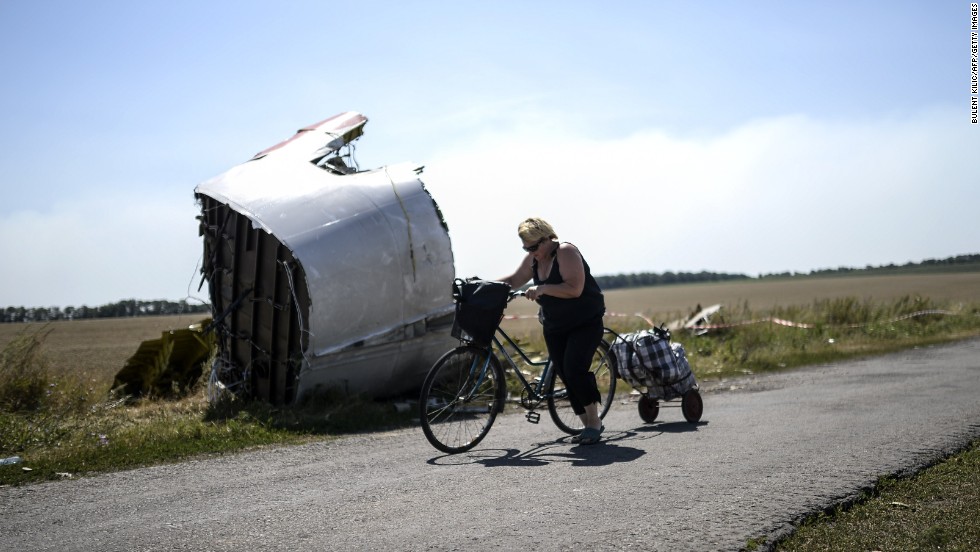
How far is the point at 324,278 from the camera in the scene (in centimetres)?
964

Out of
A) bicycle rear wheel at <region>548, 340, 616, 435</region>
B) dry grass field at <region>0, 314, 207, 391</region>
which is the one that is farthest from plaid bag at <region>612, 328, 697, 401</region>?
dry grass field at <region>0, 314, 207, 391</region>

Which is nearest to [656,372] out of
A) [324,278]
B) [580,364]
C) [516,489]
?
[580,364]

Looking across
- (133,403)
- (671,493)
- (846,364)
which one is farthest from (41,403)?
(846,364)

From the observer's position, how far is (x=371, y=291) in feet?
32.7

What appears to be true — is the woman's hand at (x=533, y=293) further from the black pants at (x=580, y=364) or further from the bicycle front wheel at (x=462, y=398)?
the bicycle front wheel at (x=462, y=398)

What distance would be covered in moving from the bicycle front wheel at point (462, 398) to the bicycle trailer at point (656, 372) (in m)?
1.57

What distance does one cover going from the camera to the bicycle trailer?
27.8 ft

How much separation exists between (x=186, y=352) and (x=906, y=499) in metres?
9.86

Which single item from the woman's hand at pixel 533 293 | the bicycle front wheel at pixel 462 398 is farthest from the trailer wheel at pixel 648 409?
the woman's hand at pixel 533 293

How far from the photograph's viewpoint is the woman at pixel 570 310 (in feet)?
23.8

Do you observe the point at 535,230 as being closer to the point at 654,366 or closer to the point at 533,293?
the point at 533,293

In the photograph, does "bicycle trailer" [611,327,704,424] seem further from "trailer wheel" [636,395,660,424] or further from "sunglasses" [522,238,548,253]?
"sunglasses" [522,238,548,253]

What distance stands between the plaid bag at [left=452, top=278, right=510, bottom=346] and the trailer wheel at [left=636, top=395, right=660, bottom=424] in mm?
2057

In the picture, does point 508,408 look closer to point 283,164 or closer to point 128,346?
point 283,164
